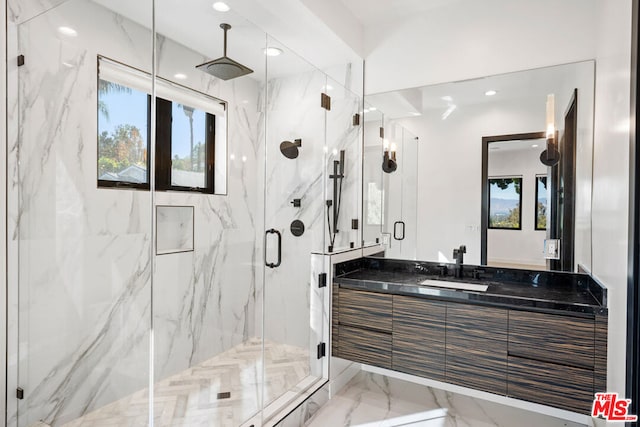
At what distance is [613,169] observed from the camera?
5.87 feet

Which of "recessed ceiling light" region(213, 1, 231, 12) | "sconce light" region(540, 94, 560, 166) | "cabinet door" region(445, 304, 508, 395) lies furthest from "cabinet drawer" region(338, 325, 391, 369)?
"recessed ceiling light" region(213, 1, 231, 12)

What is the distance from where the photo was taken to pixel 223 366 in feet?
7.04

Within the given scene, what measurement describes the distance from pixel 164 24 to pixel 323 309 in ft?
6.59

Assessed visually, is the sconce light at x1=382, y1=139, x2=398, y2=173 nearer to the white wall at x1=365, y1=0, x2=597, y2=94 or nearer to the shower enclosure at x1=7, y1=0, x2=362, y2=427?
the white wall at x1=365, y1=0, x2=597, y2=94

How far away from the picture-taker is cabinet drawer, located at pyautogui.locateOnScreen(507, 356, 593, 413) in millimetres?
1948

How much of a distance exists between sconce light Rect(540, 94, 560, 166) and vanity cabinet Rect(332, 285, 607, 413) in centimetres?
102

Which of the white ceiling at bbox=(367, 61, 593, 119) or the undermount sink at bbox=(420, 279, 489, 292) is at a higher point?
the white ceiling at bbox=(367, 61, 593, 119)

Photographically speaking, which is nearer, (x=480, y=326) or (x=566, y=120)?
(x=480, y=326)

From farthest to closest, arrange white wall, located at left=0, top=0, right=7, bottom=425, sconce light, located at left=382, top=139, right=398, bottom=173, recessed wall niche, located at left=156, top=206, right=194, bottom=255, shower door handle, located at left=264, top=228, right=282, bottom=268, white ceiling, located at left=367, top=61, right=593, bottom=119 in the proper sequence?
→ sconce light, located at left=382, top=139, right=398, bottom=173
white ceiling, located at left=367, top=61, right=593, bottom=119
shower door handle, located at left=264, top=228, right=282, bottom=268
recessed wall niche, located at left=156, top=206, right=194, bottom=255
white wall, located at left=0, top=0, right=7, bottom=425

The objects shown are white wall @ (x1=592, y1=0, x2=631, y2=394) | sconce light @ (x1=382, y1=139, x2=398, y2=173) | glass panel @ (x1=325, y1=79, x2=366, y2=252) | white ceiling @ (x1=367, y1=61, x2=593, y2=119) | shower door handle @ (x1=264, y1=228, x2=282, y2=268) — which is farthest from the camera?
sconce light @ (x1=382, y1=139, x2=398, y2=173)

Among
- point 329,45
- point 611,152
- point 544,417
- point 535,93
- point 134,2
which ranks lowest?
point 544,417

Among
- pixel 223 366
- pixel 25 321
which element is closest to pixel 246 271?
pixel 223 366

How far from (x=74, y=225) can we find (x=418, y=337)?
2.05 metres

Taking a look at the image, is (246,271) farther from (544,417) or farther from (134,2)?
(544,417)
